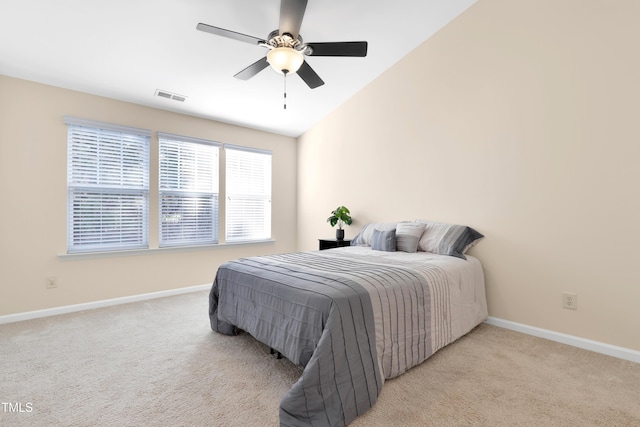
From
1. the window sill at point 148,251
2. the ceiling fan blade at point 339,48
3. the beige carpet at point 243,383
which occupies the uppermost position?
the ceiling fan blade at point 339,48

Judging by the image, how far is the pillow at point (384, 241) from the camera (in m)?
3.28

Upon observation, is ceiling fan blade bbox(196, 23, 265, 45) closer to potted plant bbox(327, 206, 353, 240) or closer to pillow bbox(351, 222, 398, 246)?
pillow bbox(351, 222, 398, 246)

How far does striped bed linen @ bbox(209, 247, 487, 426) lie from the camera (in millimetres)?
1546

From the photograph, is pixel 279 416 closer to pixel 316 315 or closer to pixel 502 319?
pixel 316 315

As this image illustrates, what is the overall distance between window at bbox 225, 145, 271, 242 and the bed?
6.66 ft

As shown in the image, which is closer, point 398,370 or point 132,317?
point 398,370

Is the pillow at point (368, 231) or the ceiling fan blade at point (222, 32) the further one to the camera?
the pillow at point (368, 231)

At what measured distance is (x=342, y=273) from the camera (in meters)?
2.13

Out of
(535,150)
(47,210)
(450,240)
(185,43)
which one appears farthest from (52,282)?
(535,150)

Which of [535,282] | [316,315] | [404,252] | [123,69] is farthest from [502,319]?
[123,69]

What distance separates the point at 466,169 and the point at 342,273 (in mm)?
1915

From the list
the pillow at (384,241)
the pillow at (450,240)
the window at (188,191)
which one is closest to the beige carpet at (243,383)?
the pillow at (450,240)

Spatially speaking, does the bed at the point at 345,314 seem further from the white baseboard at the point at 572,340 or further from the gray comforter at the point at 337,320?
the white baseboard at the point at 572,340

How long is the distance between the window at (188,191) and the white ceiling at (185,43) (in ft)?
1.69
